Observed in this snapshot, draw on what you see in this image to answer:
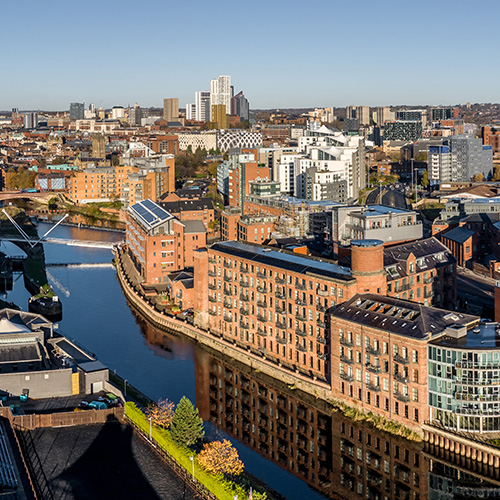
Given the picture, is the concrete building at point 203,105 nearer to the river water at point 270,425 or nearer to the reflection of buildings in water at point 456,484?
the river water at point 270,425

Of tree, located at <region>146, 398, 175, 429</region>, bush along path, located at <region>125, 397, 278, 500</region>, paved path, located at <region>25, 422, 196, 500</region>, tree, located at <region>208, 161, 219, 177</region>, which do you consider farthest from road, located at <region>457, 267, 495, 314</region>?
tree, located at <region>208, 161, 219, 177</region>

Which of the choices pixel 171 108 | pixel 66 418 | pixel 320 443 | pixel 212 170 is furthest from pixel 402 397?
pixel 171 108

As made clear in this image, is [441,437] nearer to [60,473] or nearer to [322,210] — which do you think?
[60,473]

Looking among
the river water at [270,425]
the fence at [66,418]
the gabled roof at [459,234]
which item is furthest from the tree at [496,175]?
the fence at [66,418]

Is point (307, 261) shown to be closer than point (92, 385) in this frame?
No

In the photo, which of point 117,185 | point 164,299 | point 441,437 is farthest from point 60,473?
point 117,185
